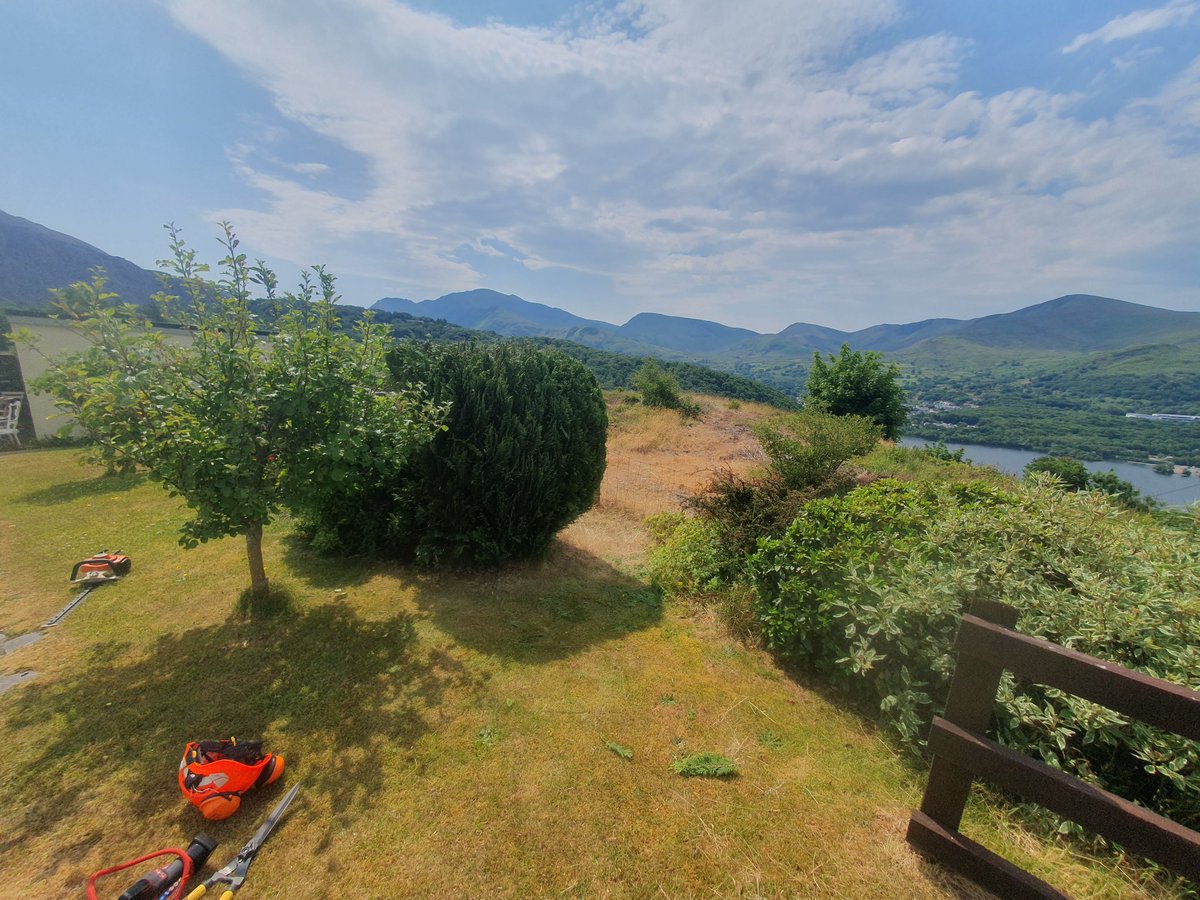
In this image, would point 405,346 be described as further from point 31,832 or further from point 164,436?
point 31,832

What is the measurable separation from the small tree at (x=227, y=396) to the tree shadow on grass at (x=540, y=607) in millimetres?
1875

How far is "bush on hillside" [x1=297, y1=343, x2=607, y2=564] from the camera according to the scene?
5059mm

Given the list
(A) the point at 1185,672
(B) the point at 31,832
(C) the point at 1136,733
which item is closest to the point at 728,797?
(C) the point at 1136,733

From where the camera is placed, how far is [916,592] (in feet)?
10.2

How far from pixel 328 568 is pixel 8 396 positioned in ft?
47.6

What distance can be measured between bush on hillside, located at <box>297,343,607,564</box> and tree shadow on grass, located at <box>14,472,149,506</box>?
560cm

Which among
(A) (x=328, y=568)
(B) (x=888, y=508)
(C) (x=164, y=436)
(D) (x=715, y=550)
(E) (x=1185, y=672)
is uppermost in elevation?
(C) (x=164, y=436)

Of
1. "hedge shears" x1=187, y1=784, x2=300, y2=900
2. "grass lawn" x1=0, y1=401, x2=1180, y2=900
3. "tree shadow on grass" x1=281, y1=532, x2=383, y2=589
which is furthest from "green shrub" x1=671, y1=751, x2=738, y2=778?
"tree shadow on grass" x1=281, y1=532, x2=383, y2=589

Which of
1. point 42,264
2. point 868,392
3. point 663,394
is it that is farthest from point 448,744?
point 42,264

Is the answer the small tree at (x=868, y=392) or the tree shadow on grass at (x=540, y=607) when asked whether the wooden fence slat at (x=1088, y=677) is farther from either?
the small tree at (x=868, y=392)

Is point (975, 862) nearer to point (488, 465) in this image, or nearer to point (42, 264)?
point (488, 465)

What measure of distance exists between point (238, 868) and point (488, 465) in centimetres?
350

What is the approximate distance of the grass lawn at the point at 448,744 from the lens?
7.68 feet

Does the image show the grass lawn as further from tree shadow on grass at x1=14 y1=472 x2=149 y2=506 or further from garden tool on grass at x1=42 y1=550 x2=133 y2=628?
tree shadow on grass at x1=14 y1=472 x2=149 y2=506
